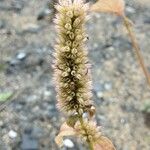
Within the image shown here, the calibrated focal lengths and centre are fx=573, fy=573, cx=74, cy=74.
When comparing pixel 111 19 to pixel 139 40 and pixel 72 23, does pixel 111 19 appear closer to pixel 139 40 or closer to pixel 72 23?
pixel 139 40

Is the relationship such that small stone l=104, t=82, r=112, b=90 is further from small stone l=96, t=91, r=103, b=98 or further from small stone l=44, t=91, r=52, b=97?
small stone l=44, t=91, r=52, b=97

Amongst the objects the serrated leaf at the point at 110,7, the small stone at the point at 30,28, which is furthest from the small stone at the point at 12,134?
the serrated leaf at the point at 110,7

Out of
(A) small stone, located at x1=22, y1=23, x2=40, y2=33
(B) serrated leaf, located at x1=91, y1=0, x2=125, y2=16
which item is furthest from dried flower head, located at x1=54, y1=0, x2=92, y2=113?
(A) small stone, located at x1=22, y1=23, x2=40, y2=33

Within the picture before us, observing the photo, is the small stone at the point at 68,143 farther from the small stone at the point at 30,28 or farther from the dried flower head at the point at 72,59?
the dried flower head at the point at 72,59

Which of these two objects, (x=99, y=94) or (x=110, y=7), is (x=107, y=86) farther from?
(x=110, y=7)

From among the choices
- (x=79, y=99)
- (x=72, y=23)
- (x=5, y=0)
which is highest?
(x=72, y=23)

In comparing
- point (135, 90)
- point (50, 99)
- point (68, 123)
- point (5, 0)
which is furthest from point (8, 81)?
Result: point (68, 123)
